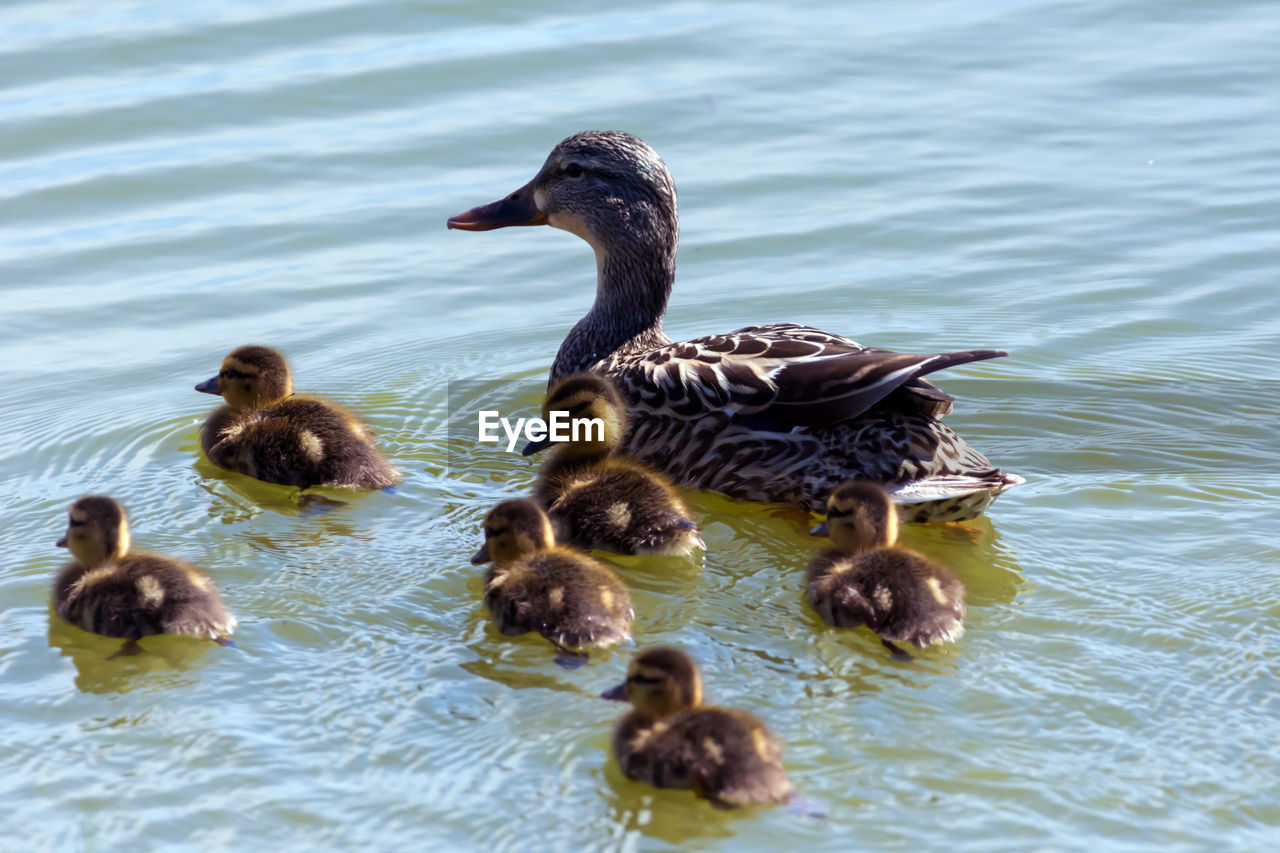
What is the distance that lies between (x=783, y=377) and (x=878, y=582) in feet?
3.82

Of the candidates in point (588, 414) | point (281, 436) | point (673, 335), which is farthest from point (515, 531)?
point (673, 335)

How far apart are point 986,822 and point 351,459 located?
274 centimetres

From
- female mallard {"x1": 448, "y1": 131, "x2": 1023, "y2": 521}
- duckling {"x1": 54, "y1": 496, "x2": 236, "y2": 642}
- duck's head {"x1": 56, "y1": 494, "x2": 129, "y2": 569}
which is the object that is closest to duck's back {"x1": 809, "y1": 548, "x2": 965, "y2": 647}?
female mallard {"x1": 448, "y1": 131, "x2": 1023, "y2": 521}

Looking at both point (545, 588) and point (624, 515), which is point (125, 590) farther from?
point (624, 515)

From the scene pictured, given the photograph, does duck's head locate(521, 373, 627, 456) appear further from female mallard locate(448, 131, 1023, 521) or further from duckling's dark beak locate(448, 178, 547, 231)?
duckling's dark beak locate(448, 178, 547, 231)

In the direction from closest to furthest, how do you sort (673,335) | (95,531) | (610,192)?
(95,531) < (610,192) < (673,335)

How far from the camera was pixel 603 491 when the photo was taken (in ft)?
16.1

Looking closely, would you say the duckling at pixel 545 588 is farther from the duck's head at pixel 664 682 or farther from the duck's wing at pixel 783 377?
the duck's wing at pixel 783 377

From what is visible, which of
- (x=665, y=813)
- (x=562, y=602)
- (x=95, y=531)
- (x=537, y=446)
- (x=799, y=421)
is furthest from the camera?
(x=537, y=446)

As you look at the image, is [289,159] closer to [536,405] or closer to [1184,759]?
[536,405]

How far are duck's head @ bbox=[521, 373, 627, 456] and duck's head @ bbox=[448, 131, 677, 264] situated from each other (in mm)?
1067

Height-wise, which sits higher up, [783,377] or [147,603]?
[783,377]

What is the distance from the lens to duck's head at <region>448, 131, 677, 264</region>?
6.24 meters

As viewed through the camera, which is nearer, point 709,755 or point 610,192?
point 709,755
